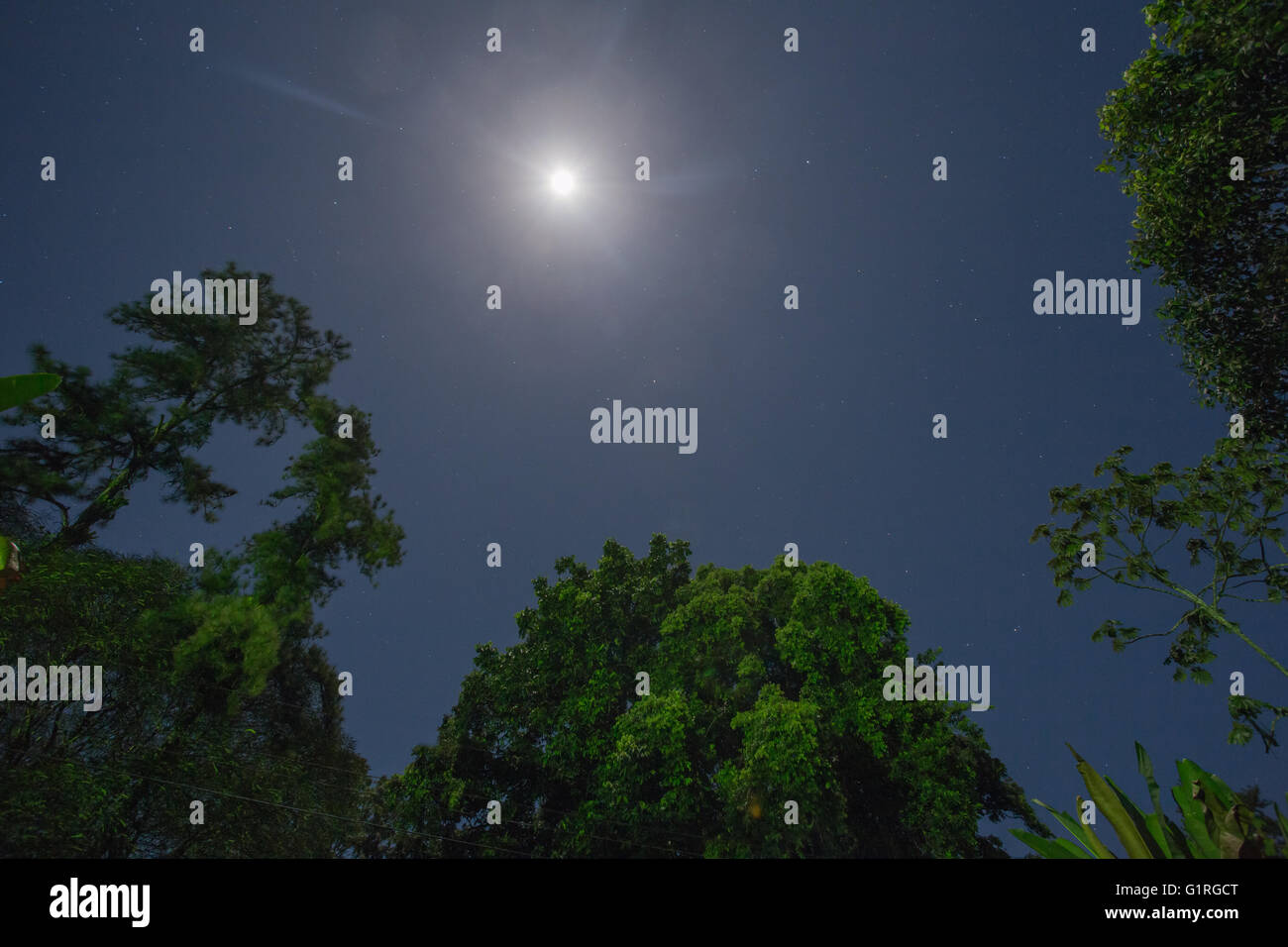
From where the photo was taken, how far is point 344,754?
64.4 feet

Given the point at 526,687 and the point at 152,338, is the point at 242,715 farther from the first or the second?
the point at 152,338

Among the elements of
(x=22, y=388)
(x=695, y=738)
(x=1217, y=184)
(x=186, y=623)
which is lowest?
(x=695, y=738)

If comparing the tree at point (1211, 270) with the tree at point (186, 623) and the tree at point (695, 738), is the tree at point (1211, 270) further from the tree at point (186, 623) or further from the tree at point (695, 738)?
the tree at point (186, 623)

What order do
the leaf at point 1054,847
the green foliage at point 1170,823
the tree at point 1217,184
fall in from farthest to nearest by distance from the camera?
1. the tree at point 1217,184
2. the leaf at point 1054,847
3. the green foliage at point 1170,823

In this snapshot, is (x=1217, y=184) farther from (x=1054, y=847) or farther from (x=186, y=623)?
(x=186, y=623)

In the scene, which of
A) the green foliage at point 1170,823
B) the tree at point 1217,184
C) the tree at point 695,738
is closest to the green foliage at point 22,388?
the green foliage at point 1170,823

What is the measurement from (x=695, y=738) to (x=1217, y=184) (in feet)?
57.7

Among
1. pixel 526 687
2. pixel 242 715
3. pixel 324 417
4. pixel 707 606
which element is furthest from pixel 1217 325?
pixel 242 715

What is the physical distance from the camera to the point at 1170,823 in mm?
3844

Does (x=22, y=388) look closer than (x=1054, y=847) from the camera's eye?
Yes

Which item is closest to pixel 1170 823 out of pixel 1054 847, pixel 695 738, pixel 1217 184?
pixel 1054 847

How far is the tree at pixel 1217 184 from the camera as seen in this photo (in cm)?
980

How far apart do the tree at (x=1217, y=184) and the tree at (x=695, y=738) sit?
32.8ft

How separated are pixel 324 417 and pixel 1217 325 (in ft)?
78.8
